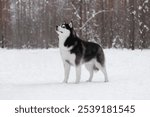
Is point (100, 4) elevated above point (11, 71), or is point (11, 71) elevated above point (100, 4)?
point (100, 4)

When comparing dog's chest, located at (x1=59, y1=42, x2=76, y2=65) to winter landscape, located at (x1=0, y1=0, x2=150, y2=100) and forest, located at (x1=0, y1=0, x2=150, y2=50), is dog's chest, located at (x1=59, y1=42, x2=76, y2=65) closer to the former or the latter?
winter landscape, located at (x1=0, y1=0, x2=150, y2=100)

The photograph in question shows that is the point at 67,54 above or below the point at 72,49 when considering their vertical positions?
below

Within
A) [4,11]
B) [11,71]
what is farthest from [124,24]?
[11,71]

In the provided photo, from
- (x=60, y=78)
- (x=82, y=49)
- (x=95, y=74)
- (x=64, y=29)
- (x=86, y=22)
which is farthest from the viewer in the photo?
(x=86, y=22)

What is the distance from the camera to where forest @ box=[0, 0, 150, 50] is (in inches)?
1227

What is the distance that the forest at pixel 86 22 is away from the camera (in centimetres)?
3116

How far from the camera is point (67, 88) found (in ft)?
30.7

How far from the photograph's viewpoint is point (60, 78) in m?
13.2

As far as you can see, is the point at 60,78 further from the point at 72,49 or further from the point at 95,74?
the point at 72,49

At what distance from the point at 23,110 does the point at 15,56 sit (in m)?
12.8

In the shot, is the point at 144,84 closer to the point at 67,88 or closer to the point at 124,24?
the point at 67,88

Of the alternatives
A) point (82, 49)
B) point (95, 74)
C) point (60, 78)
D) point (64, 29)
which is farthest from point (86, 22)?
point (64, 29)

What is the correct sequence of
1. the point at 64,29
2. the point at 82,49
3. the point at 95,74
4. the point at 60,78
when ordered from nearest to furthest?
1. the point at 64,29
2. the point at 82,49
3. the point at 60,78
4. the point at 95,74

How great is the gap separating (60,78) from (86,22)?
17.8 metres
